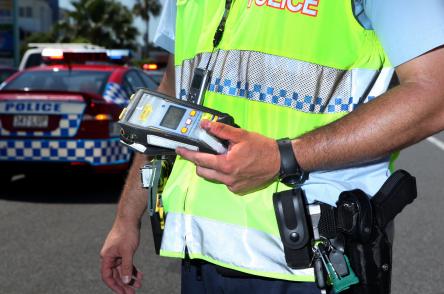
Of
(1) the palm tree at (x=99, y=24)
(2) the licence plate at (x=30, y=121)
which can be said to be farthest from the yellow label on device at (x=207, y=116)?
(1) the palm tree at (x=99, y=24)

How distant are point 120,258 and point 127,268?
36mm

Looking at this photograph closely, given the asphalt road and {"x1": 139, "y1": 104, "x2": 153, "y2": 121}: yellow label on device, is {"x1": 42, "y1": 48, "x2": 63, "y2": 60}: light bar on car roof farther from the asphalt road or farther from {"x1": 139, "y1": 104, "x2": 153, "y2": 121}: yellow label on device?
{"x1": 139, "y1": 104, "x2": 153, "y2": 121}: yellow label on device

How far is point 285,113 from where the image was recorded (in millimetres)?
1532

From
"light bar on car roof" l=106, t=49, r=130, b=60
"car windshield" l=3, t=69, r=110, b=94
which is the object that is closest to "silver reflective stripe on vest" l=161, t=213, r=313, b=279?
"car windshield" l=3, t=69, r=110, b=94

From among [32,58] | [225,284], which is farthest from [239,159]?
[32,58]

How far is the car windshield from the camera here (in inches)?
299

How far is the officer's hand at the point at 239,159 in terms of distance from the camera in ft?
4.41

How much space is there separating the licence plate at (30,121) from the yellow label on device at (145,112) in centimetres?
571

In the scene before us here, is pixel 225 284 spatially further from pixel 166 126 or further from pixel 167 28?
pixel 167 28

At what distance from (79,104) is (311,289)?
5721mm

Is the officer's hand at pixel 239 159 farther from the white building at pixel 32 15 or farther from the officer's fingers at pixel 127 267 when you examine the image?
the white building at pixel 32 15

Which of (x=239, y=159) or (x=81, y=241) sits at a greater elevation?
(x=239, y=159)

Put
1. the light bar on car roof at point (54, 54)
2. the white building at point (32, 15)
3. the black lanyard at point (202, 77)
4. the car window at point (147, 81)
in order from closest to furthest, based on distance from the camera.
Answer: the black lanyard at point (202, 77), the light bar on car roof at point (54, 54), the car window at point (147, 81), the white building at point (32, 15)

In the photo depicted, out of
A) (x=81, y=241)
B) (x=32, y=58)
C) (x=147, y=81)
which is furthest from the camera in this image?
(x=32, y=58)
